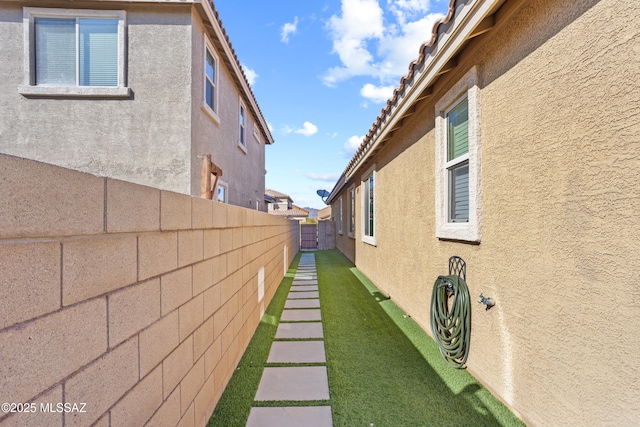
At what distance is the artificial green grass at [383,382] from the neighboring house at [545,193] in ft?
0.43

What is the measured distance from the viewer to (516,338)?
7.70ft

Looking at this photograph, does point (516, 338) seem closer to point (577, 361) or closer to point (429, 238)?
point (577, 361)

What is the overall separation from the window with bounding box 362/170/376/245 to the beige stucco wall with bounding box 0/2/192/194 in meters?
4.81

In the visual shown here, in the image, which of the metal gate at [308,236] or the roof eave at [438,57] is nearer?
the roof eave at [438,57]

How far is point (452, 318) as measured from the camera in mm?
3191

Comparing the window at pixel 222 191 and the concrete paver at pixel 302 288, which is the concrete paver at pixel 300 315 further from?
the window at pixel 222 191

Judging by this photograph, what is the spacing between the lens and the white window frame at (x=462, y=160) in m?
2.87

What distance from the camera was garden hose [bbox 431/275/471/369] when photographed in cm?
299

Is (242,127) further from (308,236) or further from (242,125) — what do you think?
(308,236)

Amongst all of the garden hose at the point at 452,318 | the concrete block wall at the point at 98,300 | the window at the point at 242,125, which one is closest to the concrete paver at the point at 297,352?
the concrete block wall at the point at 98,300

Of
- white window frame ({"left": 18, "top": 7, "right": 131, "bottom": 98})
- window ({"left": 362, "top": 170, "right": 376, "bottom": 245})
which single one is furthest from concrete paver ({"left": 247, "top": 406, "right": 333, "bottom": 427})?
white window frame ({"left": 18, "top": 7, "right": 131, "bottom": 98})

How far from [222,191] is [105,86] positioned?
11.2 ft

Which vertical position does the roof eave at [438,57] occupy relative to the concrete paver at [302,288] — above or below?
above

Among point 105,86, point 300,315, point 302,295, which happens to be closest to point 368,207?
point 302,295
